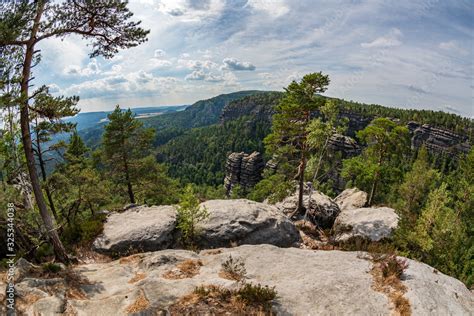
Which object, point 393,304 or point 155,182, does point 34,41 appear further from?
point 155,182

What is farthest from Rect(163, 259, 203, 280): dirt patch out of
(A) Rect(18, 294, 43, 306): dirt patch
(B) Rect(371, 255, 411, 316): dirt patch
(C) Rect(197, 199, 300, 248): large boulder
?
(B) Rect(371, 255, 411, 316): dirt patch

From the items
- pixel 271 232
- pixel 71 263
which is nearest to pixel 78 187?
pixel 71 263

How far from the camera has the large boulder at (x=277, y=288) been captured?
7.53 m

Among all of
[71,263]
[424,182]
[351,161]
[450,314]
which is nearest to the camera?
[450,314]

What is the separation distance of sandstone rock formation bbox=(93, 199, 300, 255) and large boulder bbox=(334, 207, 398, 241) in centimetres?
490

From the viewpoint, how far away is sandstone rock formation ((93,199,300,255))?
15.1 meters

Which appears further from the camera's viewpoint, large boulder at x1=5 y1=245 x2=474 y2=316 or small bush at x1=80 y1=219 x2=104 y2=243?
small bush at x1=80 y1=219 x2=104 y2=243

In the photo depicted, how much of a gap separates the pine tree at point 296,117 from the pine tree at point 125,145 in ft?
40.3

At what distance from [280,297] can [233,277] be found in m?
1.92

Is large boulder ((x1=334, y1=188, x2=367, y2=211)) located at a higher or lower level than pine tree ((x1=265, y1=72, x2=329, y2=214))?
lower

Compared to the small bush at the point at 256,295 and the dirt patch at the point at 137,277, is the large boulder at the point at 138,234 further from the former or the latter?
the small bush at the point at 256,295

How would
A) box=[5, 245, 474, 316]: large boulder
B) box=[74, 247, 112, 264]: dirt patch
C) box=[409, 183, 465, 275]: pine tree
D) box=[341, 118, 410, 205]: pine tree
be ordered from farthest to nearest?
box=[341, 118, 410, 205]: pine tree → box=[409, 183, 465, 275]: pine tree → box=[74, 247, 112, 264]: dirt patch → box=[5, 245, 474, 316]: large boulder

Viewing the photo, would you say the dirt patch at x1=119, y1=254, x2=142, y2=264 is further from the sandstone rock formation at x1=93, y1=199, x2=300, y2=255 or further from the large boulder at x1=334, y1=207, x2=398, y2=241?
the large boulder at x1=334, y1=207, x2=398, y2=241

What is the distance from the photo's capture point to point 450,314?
24.2 feet
